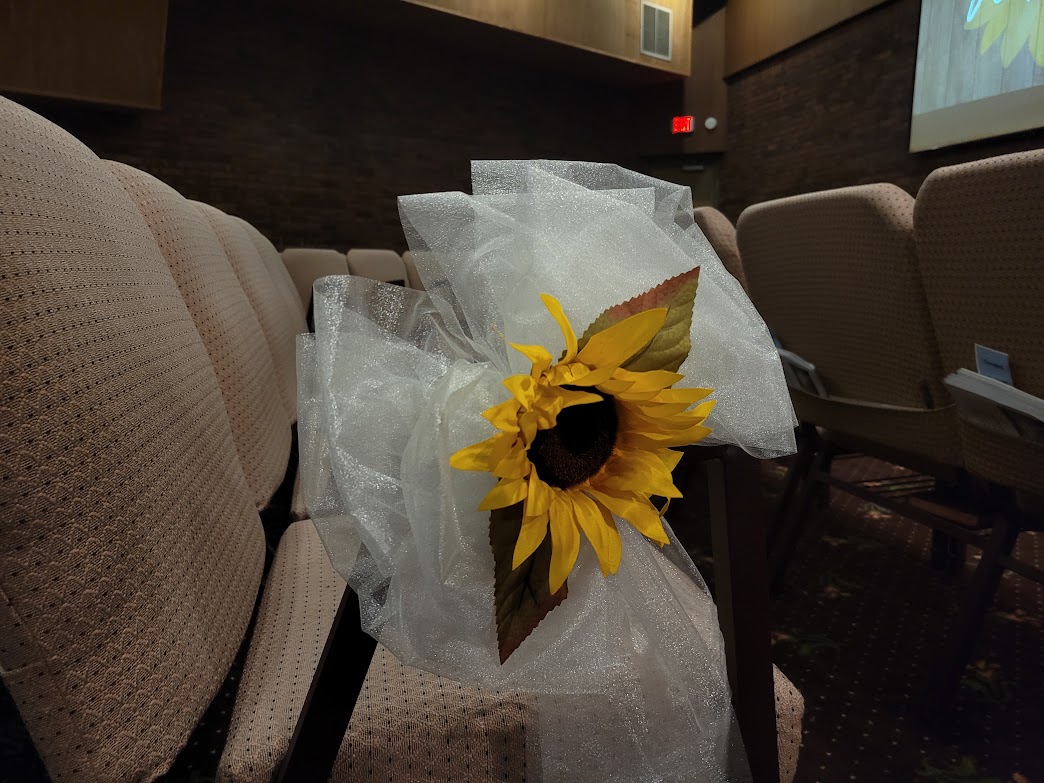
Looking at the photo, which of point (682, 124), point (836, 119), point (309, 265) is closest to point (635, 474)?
point (309, 265)

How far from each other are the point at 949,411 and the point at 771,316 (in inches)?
18.6

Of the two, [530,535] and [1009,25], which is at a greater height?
[1009,25]

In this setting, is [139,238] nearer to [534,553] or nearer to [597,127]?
[534,553]

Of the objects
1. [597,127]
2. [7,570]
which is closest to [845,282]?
[7,570]

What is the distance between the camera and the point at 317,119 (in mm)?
4434

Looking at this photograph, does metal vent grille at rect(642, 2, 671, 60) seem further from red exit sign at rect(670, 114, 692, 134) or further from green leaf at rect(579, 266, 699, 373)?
green leaf at rect(579, 266, 699, 373)

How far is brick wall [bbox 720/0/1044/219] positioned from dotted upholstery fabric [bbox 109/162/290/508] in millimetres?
4116

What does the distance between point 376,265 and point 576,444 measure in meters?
3.61

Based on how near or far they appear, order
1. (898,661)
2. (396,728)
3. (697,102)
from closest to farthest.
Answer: (396,728), (898,661), (697,102)

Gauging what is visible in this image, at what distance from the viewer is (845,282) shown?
3.92ft

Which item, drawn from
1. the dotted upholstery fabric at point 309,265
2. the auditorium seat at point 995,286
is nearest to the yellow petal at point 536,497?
the auditorium seat at point 995,286

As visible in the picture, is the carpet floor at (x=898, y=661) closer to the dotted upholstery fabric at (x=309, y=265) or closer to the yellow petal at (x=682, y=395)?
the yellow petal at (x=682, y=395)

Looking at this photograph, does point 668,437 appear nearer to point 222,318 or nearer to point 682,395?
point 682,395

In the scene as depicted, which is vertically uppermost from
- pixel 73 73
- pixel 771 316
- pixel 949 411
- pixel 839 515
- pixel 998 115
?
pixel 998 115
